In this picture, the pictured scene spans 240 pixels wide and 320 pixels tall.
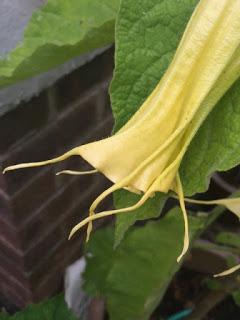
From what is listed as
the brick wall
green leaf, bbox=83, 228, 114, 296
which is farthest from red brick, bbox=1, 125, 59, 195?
green leaf, bbox=83, 228, 114, 296

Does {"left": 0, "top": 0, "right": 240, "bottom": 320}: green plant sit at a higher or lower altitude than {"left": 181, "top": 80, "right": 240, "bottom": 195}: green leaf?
higher

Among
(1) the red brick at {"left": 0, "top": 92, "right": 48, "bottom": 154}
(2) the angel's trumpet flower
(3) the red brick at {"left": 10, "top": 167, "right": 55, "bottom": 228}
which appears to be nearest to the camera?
(2) the angel's trumpet flower

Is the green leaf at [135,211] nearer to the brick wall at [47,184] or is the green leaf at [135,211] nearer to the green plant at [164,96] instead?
the green plant at [164,96]

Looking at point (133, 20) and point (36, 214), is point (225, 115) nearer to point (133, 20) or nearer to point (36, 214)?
point (133, 20)

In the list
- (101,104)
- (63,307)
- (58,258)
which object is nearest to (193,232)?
(63,307)

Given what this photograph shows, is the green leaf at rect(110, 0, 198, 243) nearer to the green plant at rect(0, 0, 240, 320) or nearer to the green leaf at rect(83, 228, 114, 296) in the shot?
the green plant at rect(0, 0, 240, 320)

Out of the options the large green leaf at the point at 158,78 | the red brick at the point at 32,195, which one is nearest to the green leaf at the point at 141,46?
the large green leaf at the point at 158,78

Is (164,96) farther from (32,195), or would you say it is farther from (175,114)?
(32,195)
